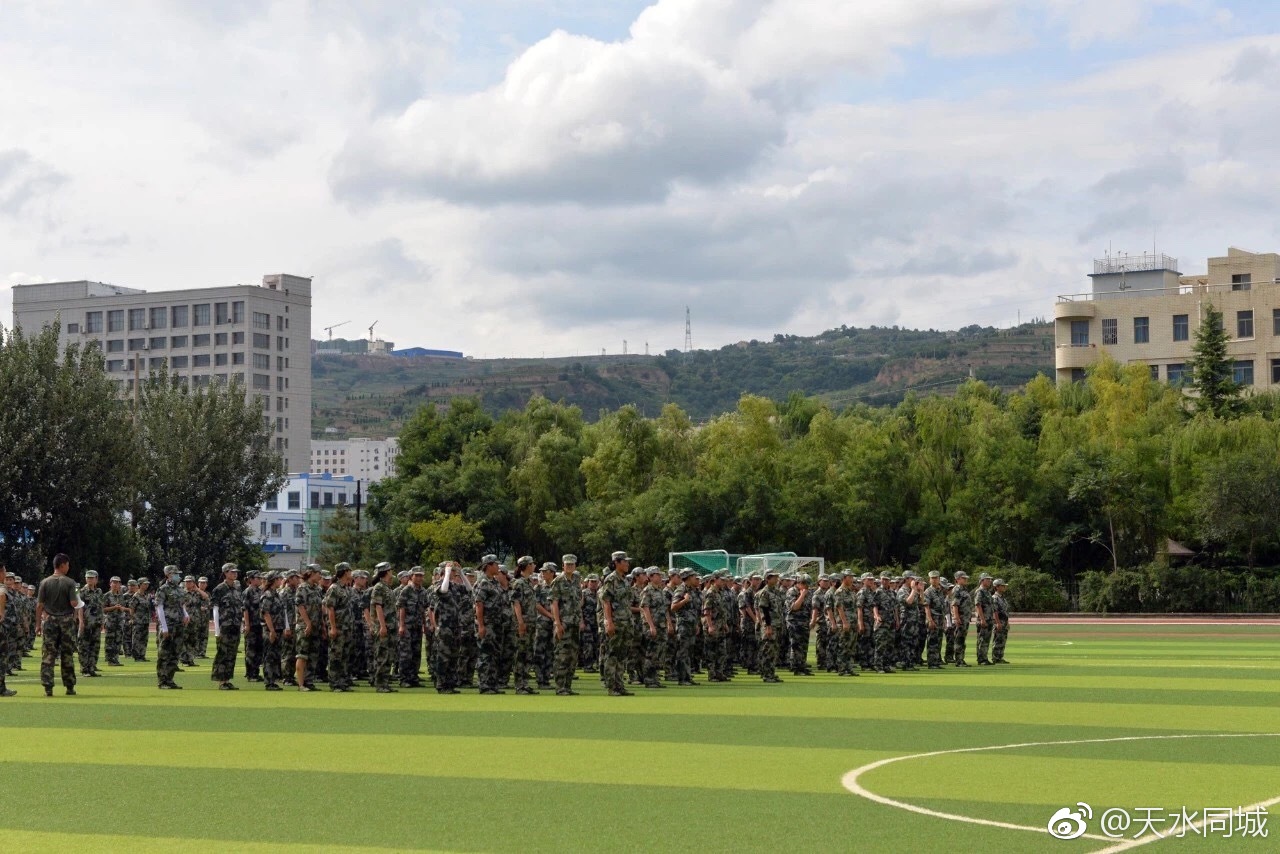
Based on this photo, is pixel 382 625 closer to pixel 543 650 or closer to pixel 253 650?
pixel 543 650

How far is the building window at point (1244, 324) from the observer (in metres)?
93.8

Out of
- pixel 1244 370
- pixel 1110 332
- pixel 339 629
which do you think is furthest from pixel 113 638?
pixel 1110 332

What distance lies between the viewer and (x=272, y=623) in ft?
76.9

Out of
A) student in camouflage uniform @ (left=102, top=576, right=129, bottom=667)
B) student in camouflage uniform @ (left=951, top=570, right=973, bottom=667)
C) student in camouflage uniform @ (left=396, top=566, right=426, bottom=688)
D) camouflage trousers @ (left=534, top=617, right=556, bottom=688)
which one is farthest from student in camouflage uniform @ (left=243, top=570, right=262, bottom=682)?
student in camouflage uniform @ (left=951, top=570, right=973, bottom=667)

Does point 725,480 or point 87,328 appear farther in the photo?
point 87,328

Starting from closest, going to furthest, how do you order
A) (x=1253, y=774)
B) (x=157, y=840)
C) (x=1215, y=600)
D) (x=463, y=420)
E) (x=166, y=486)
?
(x=157, y=840) → (x=1253, y=774) → (x=1215, y=600) → (x=166, y=486) → (x=463, y=420)

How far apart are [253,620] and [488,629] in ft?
15.2

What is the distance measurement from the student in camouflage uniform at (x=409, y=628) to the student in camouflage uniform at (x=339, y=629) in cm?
77

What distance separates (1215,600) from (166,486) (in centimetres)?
4348

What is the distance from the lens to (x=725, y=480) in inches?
2842

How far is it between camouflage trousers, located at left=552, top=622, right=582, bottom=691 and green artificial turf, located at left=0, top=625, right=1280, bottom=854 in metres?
0.86

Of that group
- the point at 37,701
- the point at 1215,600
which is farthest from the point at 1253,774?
the point at 1215,600

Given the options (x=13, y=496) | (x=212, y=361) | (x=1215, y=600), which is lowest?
(x=1215, y=600)

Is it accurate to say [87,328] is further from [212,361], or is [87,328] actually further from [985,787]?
[985,787]
